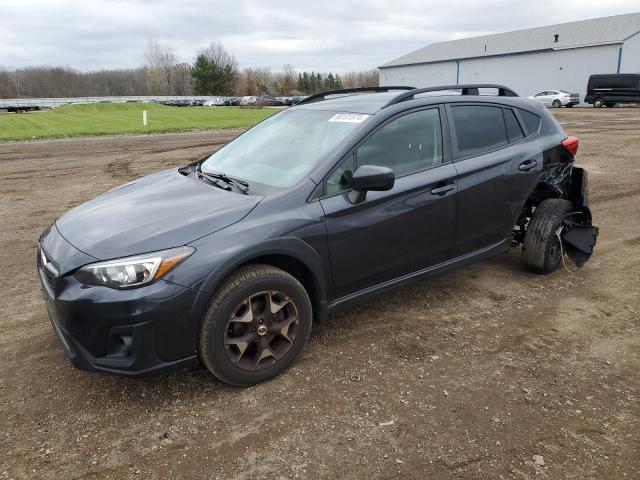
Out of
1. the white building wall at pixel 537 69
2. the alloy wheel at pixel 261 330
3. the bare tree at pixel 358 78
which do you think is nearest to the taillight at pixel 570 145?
the alloy wheel at pixel 261 330

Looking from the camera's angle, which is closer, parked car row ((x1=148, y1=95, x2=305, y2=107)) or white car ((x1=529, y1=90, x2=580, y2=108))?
white car ((x1=529, y1=90, x2=580, y2=108))

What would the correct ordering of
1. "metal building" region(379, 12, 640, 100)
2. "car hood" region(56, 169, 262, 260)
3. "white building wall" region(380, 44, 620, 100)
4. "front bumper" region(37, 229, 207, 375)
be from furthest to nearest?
1. "white building wall" region(380, 44, 620, 100)
2. "metal building" region(379, 12, 640, 100)
3. "car hood" region(56, 169, 262, 260)
4. "front bumper" region(37, 229, 207, 375)

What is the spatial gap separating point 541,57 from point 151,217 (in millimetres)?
58292

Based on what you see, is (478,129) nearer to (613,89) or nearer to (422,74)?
(613,89)

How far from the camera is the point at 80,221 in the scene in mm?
3311

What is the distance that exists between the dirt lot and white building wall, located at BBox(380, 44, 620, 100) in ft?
143

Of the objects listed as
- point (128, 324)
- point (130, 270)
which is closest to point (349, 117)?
point (130, 270)

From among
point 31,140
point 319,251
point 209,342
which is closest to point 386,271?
point 319,251

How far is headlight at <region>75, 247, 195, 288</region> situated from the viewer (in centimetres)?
270

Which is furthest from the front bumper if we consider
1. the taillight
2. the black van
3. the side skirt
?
the black van

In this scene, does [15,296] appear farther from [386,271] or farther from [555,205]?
[555,205]

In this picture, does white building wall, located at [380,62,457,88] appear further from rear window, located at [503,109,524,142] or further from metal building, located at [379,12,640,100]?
rear window, located at [503,109,524,142]

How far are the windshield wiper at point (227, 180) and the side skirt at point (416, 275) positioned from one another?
98 cm

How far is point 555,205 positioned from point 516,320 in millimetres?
1402
